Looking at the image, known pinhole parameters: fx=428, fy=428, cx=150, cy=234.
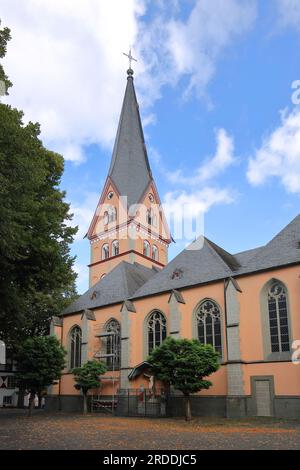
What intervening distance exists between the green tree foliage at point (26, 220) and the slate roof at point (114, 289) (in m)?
7.56

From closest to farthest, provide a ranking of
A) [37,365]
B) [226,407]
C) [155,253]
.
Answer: [226,407] < [37,365] < [155,253]

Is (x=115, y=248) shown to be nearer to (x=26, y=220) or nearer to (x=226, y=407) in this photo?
(x=226, y=407)

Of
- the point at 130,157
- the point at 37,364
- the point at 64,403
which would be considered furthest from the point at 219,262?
Answer: the point at 130,157

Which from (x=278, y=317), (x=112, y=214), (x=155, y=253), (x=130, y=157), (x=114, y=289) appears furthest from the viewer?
(x=130, y=157)

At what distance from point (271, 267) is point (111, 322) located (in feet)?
42.3

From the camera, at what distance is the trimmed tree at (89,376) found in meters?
26.8

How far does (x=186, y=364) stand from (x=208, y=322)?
17.2 ft

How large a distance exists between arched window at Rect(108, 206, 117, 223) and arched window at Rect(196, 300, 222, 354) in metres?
20.8

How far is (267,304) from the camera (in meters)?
23.0

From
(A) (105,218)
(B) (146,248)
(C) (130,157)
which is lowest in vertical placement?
(B) (146,248)

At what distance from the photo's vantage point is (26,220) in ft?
58.5

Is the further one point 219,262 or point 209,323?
point 219,262

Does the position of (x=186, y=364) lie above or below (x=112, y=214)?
below

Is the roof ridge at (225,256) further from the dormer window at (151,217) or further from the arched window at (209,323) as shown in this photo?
the dormer window at (151,217)
